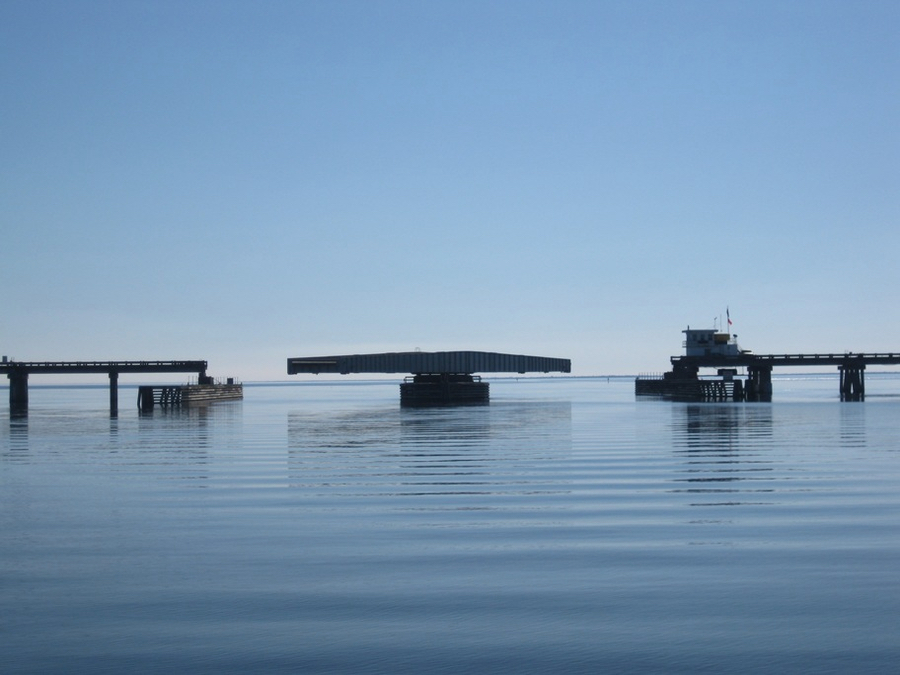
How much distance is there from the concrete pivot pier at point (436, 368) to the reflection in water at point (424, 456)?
3669 cm

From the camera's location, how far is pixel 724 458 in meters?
38.9

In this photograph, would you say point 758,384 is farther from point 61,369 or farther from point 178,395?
point 61,369

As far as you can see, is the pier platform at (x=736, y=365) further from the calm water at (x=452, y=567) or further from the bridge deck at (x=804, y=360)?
the calm water at (x=452, y=567)

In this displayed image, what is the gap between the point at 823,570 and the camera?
15.5 metres

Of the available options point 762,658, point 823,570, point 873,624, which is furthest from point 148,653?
point 823,570

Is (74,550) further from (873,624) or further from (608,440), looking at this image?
(608,440)

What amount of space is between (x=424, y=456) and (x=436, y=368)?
7233 centimetres

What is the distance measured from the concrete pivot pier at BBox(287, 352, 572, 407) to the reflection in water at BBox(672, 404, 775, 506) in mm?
42656

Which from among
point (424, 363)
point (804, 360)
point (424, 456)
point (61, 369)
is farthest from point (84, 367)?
point (804, 360)

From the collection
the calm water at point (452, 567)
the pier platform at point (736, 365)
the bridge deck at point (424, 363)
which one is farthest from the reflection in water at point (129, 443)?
the pier platform at point (736, 365)

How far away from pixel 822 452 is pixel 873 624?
3129 centimetres

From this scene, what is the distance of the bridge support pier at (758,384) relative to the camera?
391 feet

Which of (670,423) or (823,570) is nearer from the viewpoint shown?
(823,570)

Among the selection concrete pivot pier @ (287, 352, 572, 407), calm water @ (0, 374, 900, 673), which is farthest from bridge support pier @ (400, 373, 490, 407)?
calm water @ (0, 374, 900, 673)
